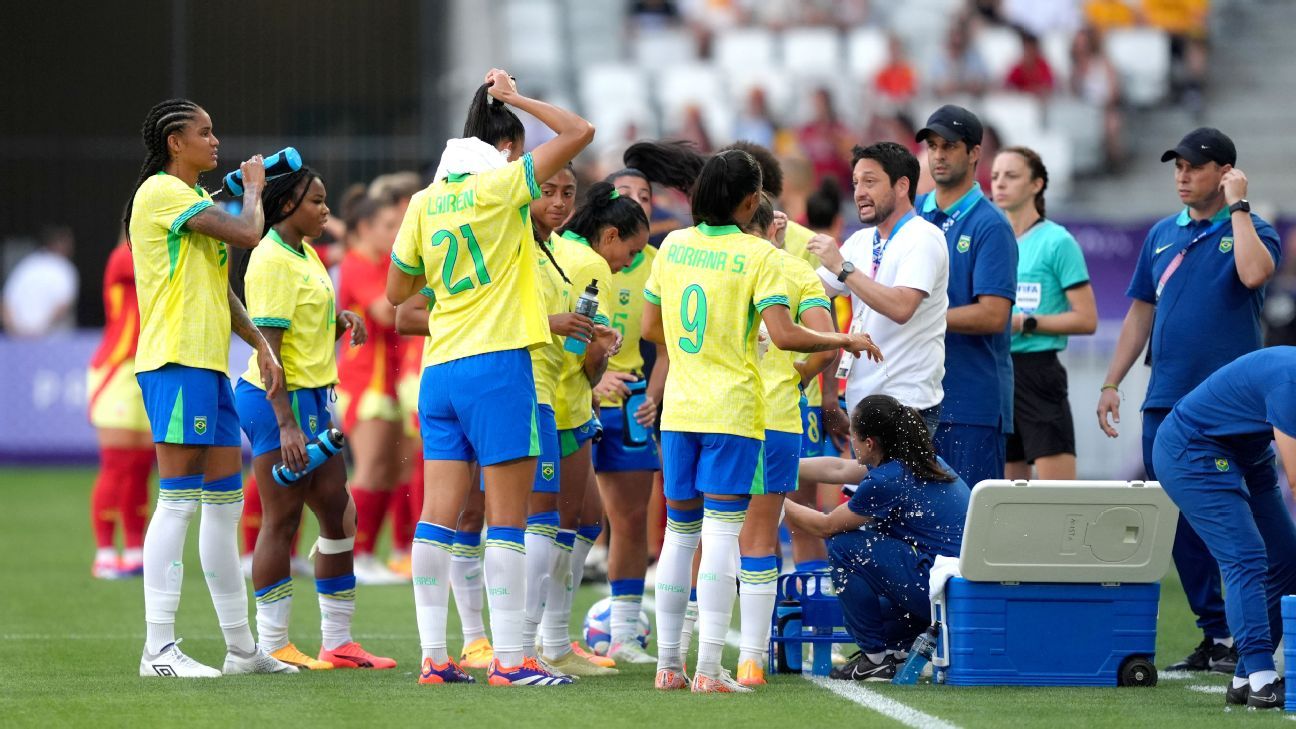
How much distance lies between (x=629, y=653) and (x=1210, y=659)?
2421mm

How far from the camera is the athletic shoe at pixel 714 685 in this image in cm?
659

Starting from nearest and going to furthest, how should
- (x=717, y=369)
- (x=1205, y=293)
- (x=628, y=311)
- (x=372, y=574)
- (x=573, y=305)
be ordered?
1. (x=717, y=369)
2. (x=573, y=305)
3. (x=1205, y=293)
4. (x=628, y=311)
5. (x=372, y=574)

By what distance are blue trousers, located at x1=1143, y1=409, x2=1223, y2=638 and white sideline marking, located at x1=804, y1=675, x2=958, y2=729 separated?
5.47ft

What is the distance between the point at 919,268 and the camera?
729 cm

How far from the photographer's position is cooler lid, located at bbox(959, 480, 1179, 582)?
6789 mm

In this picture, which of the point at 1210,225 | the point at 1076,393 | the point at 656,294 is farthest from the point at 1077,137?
the point at 656,294

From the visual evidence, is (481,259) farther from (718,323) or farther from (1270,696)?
(1270,696)

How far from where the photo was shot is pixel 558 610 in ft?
24.3

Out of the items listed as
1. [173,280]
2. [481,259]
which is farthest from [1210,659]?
[173,280]

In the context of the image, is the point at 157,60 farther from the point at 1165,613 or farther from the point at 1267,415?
the point at 1267,415

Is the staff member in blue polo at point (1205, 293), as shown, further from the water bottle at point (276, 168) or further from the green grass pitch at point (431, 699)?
the water bottle at point (276, 168)

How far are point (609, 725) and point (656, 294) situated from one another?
1.70 meters

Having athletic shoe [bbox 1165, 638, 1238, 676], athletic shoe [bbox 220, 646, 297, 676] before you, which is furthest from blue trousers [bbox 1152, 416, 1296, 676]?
athletic shoe [bbox 220, 646, 297, 676]

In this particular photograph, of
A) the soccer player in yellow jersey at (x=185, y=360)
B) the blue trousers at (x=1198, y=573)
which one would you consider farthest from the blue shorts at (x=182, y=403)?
the blue trousers at (x=1198, y=573)
